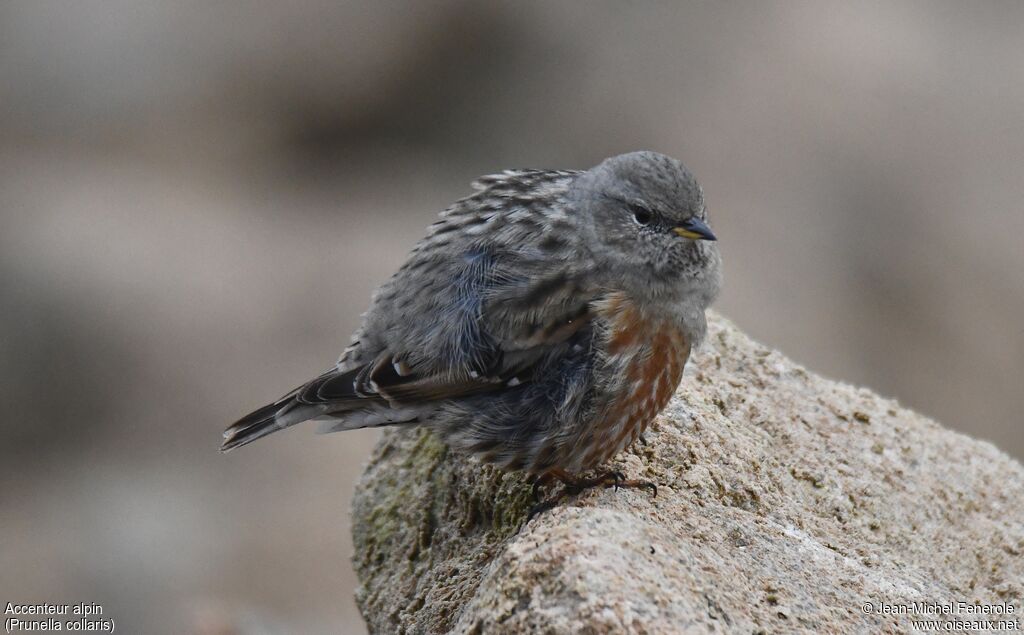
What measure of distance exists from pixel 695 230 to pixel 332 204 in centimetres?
917

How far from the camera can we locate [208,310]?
12.4 meters

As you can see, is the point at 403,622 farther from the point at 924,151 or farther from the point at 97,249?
the point at 924,151

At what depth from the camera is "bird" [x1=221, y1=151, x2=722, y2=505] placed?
16.3ft

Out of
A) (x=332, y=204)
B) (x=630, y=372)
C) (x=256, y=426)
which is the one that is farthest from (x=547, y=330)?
(x=332, y=204)

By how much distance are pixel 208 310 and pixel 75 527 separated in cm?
252

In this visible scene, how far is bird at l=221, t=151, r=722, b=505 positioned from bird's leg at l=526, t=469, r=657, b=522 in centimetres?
1

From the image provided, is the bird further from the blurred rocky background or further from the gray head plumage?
the blurred rocky background

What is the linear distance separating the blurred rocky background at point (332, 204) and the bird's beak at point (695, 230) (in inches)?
257

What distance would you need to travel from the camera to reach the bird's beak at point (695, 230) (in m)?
5.14

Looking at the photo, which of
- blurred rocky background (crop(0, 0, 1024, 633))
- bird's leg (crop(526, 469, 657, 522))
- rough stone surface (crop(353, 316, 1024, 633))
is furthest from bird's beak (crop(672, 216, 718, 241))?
blurred rocky background (crop(0, 0, 1024, 633))

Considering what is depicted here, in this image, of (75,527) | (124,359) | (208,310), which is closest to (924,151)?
(208,310)

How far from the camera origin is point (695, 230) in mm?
5160

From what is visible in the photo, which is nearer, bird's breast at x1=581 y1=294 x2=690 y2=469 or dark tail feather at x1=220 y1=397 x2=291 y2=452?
bird's breast at x1=581 y1=294 x2=690 y2=469

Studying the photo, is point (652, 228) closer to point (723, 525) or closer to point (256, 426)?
point (723, 525)
